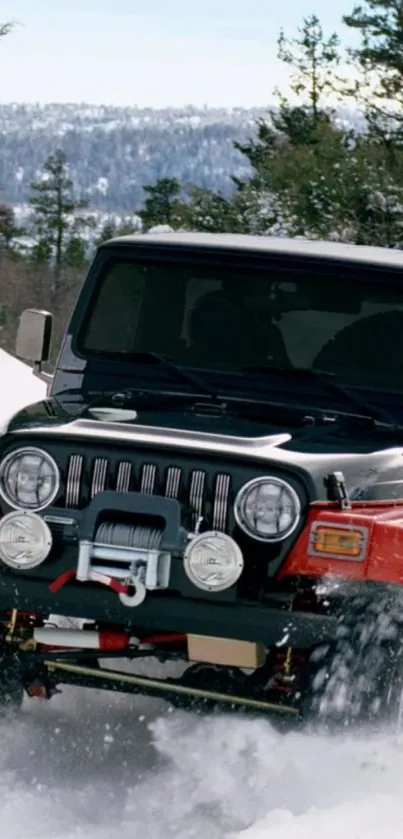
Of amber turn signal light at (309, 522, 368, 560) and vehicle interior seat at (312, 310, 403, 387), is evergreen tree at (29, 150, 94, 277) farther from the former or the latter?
amber turn signal light at (309, 522, 368, 560)

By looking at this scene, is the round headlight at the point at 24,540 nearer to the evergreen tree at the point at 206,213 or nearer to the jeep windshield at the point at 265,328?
the jeep windshield at the point at 265,328

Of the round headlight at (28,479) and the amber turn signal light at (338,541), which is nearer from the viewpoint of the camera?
the amber turn signal light at (338,541)

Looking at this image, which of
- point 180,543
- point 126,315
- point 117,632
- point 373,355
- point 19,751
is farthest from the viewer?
point 126,315

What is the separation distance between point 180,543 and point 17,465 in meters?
0.61

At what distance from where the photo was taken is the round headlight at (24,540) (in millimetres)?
5121

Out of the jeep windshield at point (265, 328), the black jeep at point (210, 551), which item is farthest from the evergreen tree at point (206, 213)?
the black jeep at point (210, 551)

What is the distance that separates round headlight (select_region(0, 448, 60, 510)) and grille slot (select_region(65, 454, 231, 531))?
0.21 ft

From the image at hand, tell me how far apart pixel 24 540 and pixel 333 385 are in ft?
4.71

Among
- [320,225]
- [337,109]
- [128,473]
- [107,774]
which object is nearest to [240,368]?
[128,473]

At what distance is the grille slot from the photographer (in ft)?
16.7

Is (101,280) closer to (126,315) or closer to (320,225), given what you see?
(126,315)

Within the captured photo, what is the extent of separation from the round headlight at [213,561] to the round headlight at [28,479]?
1.72 ft

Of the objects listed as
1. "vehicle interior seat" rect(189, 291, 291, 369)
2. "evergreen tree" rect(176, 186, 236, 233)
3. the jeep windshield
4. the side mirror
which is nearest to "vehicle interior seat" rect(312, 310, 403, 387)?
the jeep windshield

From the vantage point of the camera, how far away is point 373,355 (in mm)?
6156
